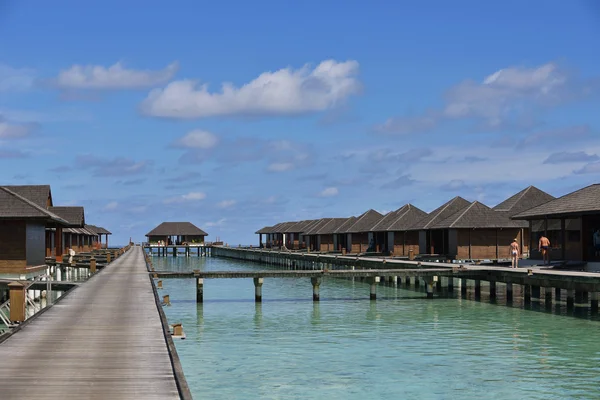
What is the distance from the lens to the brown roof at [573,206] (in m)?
39.2

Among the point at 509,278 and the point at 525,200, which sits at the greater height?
the point at 525,200

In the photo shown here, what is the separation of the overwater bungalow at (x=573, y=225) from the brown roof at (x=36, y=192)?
110ft

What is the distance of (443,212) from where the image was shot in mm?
62906

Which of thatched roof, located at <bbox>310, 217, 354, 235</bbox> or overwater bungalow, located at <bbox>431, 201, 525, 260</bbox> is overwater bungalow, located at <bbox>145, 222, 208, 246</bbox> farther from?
overwater bungalow, located at <bbox>431, 201, 525, 260</bbox>

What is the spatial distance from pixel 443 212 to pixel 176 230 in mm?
95399

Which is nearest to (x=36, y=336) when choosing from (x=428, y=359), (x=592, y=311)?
(x=428, y=359)

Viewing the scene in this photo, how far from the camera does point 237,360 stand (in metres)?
23.0

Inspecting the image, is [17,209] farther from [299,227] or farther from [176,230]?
[176,230]

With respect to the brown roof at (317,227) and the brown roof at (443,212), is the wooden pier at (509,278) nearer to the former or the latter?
the brown roof at (443,212)

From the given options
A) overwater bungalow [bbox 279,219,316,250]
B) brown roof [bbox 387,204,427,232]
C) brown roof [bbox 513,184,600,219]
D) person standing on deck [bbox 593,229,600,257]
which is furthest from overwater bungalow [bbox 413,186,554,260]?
overwater bungalow [bbox 279,219,316,250]

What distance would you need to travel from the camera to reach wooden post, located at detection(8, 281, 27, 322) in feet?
78.9

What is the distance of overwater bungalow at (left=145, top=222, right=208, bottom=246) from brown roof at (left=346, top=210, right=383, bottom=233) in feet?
223

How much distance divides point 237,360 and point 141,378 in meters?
9.61

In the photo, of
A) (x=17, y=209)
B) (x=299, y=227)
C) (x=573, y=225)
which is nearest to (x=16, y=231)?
(x=17, y=209)
